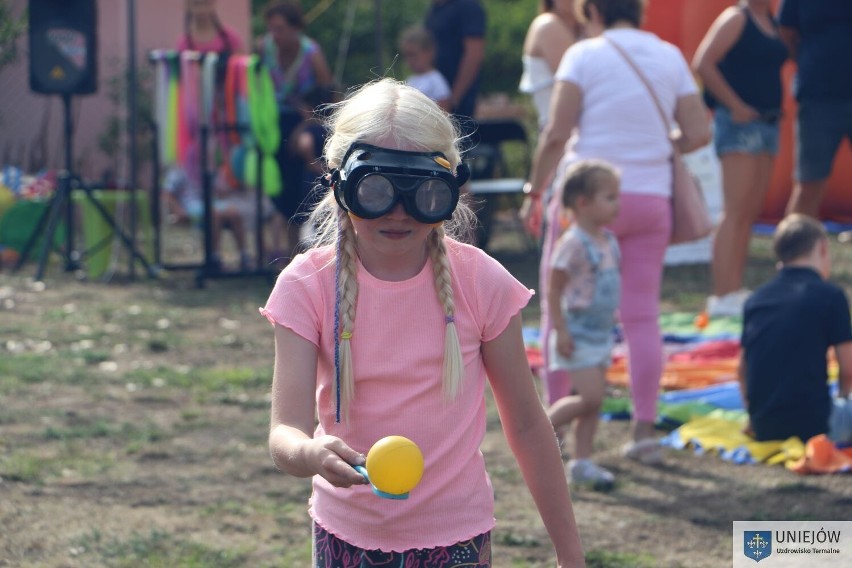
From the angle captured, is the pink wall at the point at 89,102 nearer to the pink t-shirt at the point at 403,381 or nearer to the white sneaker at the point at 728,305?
the white sneaker at the point at 728,305

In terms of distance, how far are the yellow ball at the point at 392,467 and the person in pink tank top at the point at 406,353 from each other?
329mm

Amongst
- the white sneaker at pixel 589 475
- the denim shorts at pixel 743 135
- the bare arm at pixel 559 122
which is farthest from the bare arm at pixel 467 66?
the white sneaker at pixel 589 475

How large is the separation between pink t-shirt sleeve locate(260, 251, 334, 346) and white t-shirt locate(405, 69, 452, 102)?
24.5 ft

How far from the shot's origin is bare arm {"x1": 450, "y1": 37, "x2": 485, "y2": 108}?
1008 cm

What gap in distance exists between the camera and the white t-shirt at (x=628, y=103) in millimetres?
5156

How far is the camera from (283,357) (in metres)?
2.34

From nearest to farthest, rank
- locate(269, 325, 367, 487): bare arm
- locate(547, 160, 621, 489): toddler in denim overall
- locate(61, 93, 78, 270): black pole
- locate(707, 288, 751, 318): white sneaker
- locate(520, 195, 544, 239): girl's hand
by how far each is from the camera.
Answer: locate(269, 325, 367, 487): bare arm < locate(547, 160, 621, 489): toddler in denim overall < locate(520, 195, 544, 239): girl's hand < locate(707, 288, 751, 318): white sneaker < locate(61, 93, 78, 270): black pole

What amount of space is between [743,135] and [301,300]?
18.9 feet

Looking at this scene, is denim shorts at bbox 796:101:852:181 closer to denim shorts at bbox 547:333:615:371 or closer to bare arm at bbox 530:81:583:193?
bare arm at bbox 530:81:583:193

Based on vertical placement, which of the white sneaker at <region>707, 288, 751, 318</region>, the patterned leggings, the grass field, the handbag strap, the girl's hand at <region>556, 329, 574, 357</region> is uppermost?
the handbag strap

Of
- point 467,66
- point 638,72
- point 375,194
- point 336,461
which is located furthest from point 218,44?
point 336,461

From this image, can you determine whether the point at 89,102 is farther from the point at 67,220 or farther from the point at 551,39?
the point at 551,39

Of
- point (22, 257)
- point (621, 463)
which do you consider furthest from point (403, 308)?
point (22, 257)

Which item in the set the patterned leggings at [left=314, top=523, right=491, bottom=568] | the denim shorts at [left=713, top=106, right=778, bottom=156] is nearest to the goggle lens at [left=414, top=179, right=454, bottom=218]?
the patterned leggings at [left=314, top=523, right=491, bottom=568]
